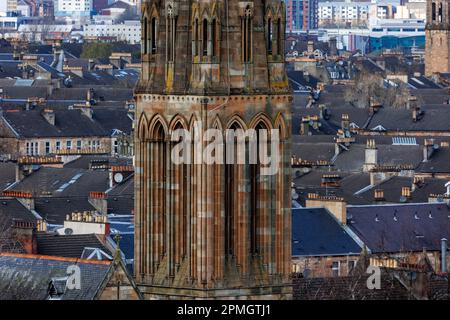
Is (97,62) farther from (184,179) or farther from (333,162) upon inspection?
(184,179)

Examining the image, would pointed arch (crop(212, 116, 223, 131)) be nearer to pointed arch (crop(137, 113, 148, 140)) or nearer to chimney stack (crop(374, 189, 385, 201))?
pointed arch (crop(137, 113, 148, 140))

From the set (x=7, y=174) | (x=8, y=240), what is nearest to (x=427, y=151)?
(x=7, y=174)

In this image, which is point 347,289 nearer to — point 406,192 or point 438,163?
point 406,192

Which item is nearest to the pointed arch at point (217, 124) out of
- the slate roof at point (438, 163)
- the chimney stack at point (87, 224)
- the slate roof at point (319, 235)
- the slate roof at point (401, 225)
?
the chimney stack at point (87, 224)

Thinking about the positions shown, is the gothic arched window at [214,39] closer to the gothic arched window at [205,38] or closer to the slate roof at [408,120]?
the gothic arched window at [205,38]

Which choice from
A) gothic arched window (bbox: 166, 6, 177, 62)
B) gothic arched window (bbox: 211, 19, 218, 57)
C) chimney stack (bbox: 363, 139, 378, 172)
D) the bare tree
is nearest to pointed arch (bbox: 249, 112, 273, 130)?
gothic arched window (bbox: 211, 19, 218, 57)

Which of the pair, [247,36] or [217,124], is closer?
[217,124]
